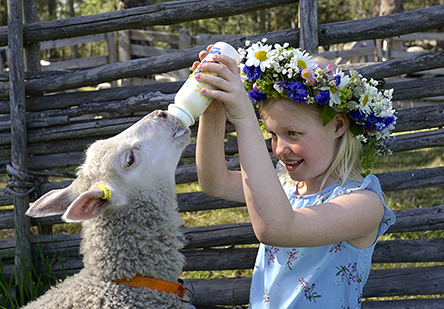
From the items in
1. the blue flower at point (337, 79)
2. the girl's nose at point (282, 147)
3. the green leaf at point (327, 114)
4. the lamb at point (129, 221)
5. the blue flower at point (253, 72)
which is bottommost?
the lamb at point (129, 221)

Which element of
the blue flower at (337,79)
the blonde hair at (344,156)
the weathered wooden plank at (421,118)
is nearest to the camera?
the blue flower at (337,79)

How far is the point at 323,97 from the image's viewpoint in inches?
75.1

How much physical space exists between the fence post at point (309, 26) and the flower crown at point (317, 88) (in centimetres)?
117

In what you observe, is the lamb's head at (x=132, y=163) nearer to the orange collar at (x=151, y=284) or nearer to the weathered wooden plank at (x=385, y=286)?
the orange collar at (x=151, y=284)

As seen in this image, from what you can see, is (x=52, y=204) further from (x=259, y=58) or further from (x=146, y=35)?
(x=146, y=35)

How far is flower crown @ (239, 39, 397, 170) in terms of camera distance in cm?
193

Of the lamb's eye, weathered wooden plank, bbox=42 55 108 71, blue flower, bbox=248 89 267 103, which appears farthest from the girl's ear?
weathered wooden plank, bbox=42 55 108 71

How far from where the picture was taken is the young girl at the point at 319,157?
6.14 ft

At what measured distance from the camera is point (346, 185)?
2.04m

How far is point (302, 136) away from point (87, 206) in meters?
1.12

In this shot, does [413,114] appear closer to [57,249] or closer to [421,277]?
[421,277]

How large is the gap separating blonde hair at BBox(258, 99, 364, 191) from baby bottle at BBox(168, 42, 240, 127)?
18.4 inches

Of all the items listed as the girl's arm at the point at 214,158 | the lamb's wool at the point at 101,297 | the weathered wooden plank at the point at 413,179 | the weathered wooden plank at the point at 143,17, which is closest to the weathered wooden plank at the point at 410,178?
the weathered wooden plank at the point at 413,179

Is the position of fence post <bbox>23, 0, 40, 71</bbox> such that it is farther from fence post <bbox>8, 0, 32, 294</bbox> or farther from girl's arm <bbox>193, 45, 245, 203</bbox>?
girl's arm <bbox>193, 45, 245, 203</bbox>
